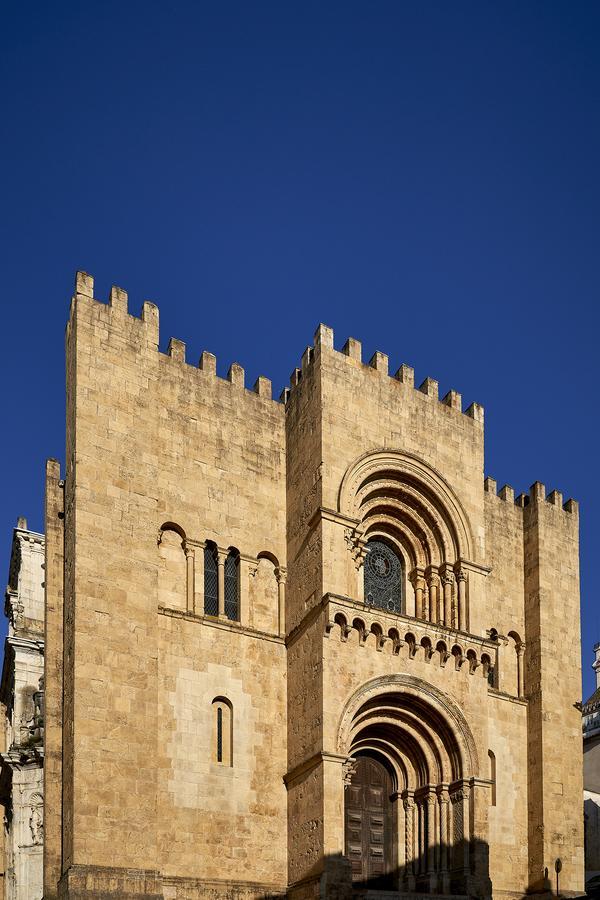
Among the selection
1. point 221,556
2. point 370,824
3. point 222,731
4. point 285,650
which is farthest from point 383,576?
point 222,731

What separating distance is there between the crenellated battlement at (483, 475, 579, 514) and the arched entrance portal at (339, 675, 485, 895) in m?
7.15

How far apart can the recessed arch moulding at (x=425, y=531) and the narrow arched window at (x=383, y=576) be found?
0.15m

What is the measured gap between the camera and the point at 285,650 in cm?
2545

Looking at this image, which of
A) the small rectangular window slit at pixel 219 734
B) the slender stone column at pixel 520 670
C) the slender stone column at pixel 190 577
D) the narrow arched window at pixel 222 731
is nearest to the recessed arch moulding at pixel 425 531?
the slender stone column at pixel 520 670

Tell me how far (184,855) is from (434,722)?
676 cm

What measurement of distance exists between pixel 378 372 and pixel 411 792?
9989 mm

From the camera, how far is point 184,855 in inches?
882

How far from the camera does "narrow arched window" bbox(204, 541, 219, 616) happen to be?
2494 centimetres

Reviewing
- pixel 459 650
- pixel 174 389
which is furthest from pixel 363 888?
pixel 174 389

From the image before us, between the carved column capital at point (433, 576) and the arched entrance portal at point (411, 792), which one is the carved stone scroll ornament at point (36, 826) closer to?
the arched entrance portal at point (411, 792)

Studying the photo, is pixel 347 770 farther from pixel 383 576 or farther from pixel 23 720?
pixel 23 720

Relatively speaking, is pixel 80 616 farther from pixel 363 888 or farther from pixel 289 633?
pixel 363 888

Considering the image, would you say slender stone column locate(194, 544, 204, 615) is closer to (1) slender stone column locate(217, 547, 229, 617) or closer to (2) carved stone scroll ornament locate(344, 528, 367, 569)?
(1) slender stone column locate(217, 547, 229, 617)

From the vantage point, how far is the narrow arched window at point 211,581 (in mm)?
24938
